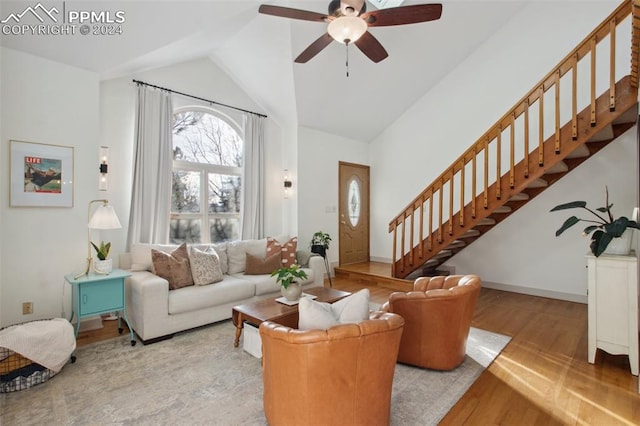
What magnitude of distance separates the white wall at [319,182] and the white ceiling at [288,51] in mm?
259

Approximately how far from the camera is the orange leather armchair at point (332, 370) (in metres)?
1.44

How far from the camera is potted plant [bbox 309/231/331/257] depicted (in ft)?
17.2

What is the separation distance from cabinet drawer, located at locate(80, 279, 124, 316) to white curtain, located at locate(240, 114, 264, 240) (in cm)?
229

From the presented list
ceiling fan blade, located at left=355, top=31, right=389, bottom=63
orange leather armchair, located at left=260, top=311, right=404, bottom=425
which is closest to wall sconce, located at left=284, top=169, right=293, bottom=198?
ceiling fan blade, located at left=355, top=31, right=389, bottom=63

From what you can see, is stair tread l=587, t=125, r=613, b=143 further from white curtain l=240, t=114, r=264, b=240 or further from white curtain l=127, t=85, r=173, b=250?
white curtain l=127, t=85, r=173, b=250

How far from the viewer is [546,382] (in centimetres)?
233

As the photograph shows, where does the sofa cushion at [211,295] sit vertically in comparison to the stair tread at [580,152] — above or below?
Result: below

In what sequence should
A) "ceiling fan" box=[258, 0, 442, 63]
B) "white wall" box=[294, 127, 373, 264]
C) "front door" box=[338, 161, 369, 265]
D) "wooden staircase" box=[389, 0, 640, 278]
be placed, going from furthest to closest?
1. "front door" box=[338, 161, 369, 265]
2. "white wall" box=[294, 127, 373, 264]
3. "wooden staircase" box=[389, 0, 640, 278]
4. "ceiling fan" box=[258, 0, 442, 63]

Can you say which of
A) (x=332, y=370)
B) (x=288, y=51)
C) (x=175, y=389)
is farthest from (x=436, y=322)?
(x=288, y=51)

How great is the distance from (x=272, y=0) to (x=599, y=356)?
5.02 metres

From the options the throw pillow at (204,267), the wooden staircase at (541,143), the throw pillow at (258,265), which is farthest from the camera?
the throw pillow at (258,265)

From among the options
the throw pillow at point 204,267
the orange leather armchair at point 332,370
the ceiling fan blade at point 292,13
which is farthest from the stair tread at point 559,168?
the throw pillow at point 204,267

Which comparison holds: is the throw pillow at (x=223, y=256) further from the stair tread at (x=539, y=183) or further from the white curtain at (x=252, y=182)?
the stair tread at (x=539, y=183)

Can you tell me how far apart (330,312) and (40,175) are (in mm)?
3301
